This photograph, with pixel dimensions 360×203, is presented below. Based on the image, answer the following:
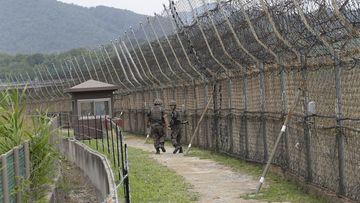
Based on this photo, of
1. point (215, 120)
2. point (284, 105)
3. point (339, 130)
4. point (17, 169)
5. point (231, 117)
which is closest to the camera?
point (17, 169)

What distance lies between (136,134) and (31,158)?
63.9ft

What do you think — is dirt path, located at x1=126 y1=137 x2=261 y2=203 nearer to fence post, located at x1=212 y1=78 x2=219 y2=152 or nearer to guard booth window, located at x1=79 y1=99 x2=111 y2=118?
fence post, located at x1=212 y1=78 x2=219 y2=152

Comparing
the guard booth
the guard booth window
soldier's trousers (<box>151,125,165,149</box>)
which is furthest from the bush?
the guard booth window

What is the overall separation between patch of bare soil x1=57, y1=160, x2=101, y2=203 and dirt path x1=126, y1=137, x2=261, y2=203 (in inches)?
66.5

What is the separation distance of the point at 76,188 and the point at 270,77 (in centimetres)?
581

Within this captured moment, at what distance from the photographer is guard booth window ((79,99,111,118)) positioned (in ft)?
87.8

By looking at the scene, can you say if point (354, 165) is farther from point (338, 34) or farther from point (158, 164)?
point (158, 164)

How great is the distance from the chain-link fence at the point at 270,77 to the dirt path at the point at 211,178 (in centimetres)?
71

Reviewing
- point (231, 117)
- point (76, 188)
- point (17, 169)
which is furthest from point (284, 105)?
point (76, 188)

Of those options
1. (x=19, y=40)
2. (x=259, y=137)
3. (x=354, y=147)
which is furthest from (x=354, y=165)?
(x=19, y=40)

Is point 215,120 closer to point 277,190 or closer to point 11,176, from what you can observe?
point 277,190

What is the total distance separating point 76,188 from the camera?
16.6 meters

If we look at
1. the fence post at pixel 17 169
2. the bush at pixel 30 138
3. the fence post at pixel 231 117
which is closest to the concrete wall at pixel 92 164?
→ the bush at pixel 30 138

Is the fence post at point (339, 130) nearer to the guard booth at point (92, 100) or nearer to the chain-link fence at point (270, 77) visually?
the chain-link fence at point (270, 77)
